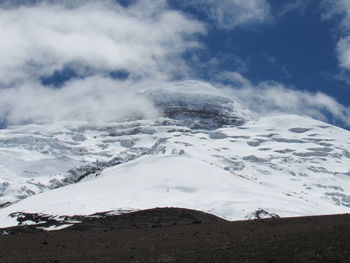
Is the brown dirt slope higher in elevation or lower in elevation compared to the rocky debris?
lower

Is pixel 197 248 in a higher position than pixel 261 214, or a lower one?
lower

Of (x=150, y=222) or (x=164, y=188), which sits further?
(x=164, y=188)

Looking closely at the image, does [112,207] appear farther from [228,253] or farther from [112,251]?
[228,253]

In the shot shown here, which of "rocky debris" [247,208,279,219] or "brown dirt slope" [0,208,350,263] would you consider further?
"rocky debris" [247,208,279,219]

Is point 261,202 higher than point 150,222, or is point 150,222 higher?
point 261,202

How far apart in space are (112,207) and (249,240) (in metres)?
43.8

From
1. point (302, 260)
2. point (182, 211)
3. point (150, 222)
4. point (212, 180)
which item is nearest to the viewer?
point (302, 260)

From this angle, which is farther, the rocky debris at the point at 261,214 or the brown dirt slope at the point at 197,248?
the rocky debris at the point at 261,214

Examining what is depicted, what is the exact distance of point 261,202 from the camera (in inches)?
2603

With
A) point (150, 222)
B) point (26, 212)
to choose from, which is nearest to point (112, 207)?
point (26, 212)

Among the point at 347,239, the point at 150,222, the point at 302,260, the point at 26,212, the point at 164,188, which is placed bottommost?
the point at 302,260

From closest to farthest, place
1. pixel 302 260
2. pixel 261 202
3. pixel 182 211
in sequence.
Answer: pixel 302 260 < pixel 182 211 < pixel 261 202

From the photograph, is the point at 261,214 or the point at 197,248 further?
the point at 261,214

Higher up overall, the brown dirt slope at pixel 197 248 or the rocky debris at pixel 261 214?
the rocky debris at pixel 261 214
